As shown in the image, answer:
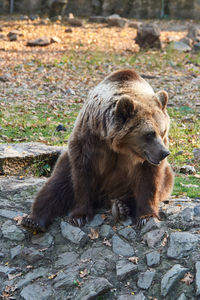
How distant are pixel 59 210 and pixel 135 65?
9.27 m

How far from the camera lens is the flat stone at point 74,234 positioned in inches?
178

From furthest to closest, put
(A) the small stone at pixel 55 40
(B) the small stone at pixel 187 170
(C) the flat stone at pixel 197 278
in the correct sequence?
(A) the small stone at pixel 55 40, (B) the small stone at pixel 187 170, (C) the flat stone at pixel 197 278

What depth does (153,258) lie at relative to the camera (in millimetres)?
4062

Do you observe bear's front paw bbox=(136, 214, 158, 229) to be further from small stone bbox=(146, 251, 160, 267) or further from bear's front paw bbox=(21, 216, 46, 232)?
bear's front paw bbox=(21, 216, 46, 232)

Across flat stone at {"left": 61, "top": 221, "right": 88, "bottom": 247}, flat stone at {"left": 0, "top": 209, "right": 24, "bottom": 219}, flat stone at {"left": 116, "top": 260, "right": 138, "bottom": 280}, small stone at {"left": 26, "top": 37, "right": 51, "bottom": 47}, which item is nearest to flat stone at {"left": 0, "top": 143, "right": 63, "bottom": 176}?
flat stone at {"left": 0, "top": 209, "right": 24, "bottom": 219}

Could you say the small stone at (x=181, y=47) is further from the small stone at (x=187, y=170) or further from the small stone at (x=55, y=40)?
the small stone at (x=187, y=170)

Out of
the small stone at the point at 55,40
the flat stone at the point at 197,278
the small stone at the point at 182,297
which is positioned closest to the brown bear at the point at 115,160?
the flat stone at the point at 197,278

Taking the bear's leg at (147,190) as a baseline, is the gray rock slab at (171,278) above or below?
below

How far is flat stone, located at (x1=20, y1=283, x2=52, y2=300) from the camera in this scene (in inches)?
161

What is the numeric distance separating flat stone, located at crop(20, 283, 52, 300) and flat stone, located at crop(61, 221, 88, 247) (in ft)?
1.87

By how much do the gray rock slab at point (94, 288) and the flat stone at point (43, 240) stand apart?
0.81m

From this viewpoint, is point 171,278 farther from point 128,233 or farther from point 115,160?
point 115,160

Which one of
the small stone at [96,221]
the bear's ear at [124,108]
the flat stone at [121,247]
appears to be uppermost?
the bear's ear at [124,108]

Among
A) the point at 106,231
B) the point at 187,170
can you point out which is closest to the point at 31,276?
the point at 106,231
